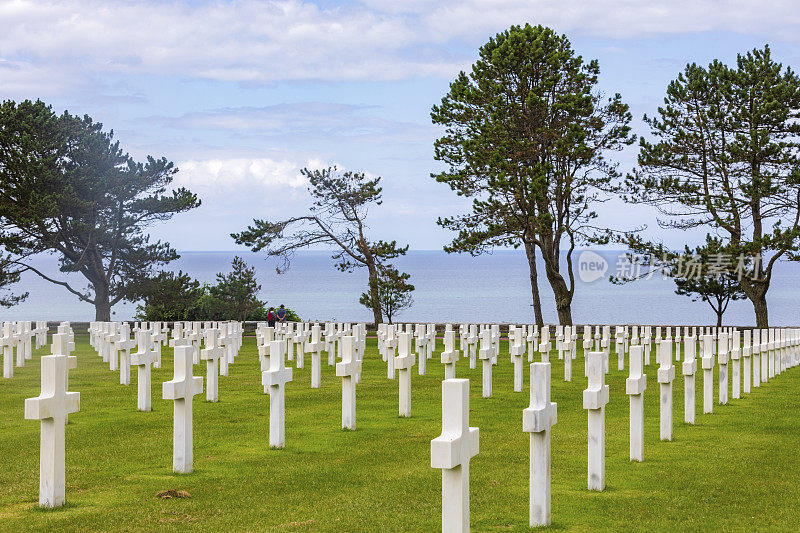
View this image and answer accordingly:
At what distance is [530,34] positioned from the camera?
3491 cm

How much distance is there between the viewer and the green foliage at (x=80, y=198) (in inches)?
1464

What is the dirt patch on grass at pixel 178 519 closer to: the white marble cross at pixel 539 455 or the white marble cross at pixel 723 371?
the white marble cross at pixel 539 455

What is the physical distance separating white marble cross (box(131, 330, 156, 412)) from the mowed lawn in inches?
9.5

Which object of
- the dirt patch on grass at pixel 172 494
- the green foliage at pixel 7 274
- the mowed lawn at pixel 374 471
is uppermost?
the green foliage at pixel 7 274

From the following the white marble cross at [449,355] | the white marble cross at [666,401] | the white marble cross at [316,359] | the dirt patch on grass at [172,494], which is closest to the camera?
the dirt patch on grass at [172,494]

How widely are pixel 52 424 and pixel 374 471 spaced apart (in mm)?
2941

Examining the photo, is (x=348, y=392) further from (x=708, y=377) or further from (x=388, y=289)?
(x=388, y=289)

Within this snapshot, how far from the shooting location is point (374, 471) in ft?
27.8

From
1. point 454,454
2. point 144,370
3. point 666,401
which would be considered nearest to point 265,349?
point 144,370

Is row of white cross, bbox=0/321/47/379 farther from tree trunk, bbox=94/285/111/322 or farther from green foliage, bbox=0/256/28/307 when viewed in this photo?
tree trunk, bbox=94/285/111/322

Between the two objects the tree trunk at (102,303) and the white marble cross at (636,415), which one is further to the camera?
the tree trunk at (102,303)

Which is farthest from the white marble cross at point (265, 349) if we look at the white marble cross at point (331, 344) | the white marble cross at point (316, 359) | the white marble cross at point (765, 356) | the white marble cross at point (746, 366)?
the white marble cross at point (765, 356)

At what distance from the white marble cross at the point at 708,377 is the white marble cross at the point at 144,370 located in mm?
7755

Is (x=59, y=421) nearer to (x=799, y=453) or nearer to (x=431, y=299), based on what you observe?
(x=799, y=453)
